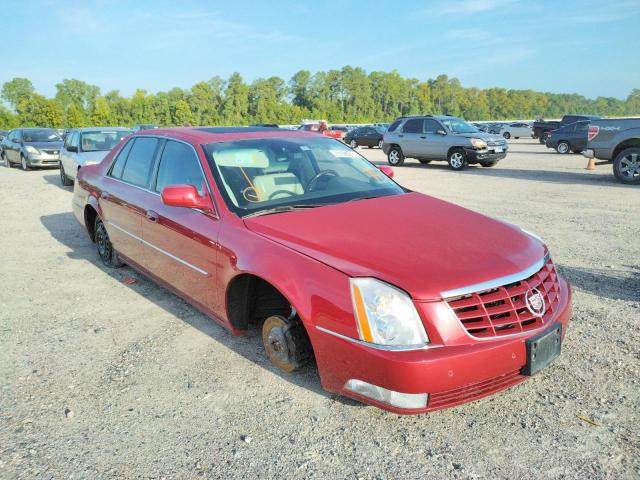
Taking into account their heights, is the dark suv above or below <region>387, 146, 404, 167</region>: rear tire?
above

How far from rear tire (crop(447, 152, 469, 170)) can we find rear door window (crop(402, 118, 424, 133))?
1.56 metres

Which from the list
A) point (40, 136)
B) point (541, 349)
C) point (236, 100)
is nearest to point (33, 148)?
point (40, 136)

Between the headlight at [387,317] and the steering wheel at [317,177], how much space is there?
4.76 feet

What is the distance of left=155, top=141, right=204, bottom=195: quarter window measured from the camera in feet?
12.5

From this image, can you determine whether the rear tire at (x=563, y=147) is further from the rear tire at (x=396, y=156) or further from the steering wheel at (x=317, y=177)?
the steering wheel at (x=317, y=177)

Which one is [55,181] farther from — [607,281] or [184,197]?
[607,281]

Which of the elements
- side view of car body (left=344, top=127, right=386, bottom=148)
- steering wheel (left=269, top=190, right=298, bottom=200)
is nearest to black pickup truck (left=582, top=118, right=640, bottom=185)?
Answer: steering wheel (left=269, top=190, right=298, bottom=200)

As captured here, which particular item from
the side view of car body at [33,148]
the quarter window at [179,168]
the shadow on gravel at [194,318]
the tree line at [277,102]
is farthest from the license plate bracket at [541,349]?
the tree line at [277,102]

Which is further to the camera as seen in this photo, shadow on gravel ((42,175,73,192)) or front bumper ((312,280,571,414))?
shadow on gravel ((42,175,73,192))

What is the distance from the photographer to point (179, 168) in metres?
4.06

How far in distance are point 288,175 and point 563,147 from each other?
73.2 feet

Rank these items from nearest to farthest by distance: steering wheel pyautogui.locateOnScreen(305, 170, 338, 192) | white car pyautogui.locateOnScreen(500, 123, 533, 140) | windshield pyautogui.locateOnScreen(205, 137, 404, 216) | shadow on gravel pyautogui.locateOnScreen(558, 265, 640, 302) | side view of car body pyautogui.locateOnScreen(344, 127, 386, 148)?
windshield pyautogui.locateOnScreen(205, 137, 404, 216)
steering wheel pyautogui.locateOnScreen(305, 170, 338, 192)
shadow on gravel pyautogui.locateOnScreen(558, 265, 640, 302)
side view of car body pyautogui.locateOnScreen(344, 127, 386, 148)
white car pyautogui.locateOnScreen(500, 123, 533, 140)

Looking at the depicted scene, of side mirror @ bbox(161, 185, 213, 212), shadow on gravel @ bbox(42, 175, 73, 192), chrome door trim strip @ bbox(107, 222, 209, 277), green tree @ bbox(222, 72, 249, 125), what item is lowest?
shadow on gravel @ bbox(42, 175, 73, 192)

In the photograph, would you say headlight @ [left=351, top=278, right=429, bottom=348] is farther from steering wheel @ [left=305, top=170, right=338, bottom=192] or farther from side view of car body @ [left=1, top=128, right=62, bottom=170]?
side view of car body @ [left=1, top=128, right=62, bottom=170]
